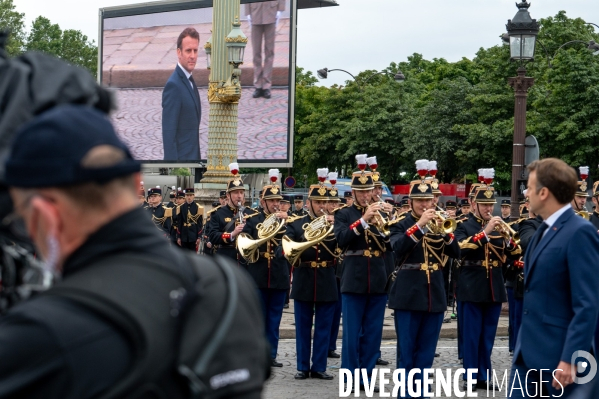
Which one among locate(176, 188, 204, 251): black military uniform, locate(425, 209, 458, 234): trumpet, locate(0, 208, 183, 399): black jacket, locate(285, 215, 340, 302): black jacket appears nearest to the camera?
locate(0, 208, 183, 399): black jacket

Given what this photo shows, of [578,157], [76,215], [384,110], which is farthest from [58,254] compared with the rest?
[384,110]

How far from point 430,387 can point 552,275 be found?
4.77m

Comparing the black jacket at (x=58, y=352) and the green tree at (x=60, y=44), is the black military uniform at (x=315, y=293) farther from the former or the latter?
the green tree at (x=60, y=44)

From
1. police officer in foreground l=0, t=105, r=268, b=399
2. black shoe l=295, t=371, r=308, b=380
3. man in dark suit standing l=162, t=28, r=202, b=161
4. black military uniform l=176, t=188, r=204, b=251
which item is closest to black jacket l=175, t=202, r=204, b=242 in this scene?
black military uniform l=176, t=188, r=204, b=251

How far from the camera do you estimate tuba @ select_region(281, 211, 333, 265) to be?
1152 cm

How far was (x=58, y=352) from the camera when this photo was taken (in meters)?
2.02

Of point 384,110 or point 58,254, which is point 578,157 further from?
point 58,254

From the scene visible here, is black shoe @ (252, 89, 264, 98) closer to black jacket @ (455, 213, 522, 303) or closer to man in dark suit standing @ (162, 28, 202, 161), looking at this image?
man in dark suit standing @ (162, 28, 202, 161)

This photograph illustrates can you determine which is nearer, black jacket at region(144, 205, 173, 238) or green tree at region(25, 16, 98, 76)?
black jacket at region(144, 205, 173, 238)

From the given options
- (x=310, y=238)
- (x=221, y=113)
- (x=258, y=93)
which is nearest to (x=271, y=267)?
(x=310, y=238)

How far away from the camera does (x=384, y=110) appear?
50.4 meters

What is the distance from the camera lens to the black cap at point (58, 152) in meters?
2.14

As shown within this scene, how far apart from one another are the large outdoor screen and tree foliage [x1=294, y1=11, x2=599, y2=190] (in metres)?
7.79

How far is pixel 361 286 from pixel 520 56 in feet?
20.8
